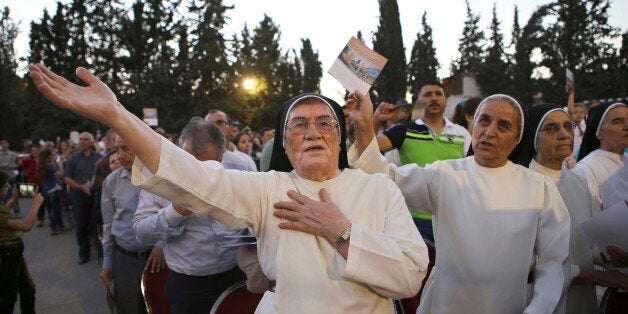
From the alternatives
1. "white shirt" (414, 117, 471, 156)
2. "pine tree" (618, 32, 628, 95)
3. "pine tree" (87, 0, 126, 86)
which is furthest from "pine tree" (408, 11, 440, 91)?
"white shirt" (414, 117, 471, 156)

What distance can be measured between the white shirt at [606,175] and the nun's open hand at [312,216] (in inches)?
97.0

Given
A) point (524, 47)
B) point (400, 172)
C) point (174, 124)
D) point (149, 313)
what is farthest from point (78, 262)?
point (524, 47)

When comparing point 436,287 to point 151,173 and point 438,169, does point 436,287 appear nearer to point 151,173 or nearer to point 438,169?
point 438,169

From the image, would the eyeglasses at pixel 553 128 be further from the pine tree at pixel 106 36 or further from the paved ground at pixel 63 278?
the pine tree at pixel 106 36

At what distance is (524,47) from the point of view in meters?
39.5

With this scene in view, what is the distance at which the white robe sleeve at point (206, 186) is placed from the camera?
1579 mm

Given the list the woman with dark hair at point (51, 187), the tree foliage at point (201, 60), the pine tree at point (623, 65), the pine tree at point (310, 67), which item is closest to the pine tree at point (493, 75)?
the tree foliage at point (201, 60)

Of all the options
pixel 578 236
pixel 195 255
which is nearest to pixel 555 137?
pixel 578 236

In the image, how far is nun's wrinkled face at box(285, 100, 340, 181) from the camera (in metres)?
1.90

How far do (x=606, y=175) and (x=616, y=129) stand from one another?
448 millimetres

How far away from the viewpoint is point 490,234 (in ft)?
7.71

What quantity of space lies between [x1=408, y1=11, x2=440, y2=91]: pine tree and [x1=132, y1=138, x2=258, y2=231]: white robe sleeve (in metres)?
46.5

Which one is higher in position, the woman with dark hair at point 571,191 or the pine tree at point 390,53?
the pine tree at point 390,53

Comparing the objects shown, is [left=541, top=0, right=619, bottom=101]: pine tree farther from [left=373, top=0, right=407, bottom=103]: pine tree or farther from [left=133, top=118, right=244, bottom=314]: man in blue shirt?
[left=133, top=118, right=244, bottom=314]: man in blue shirt
